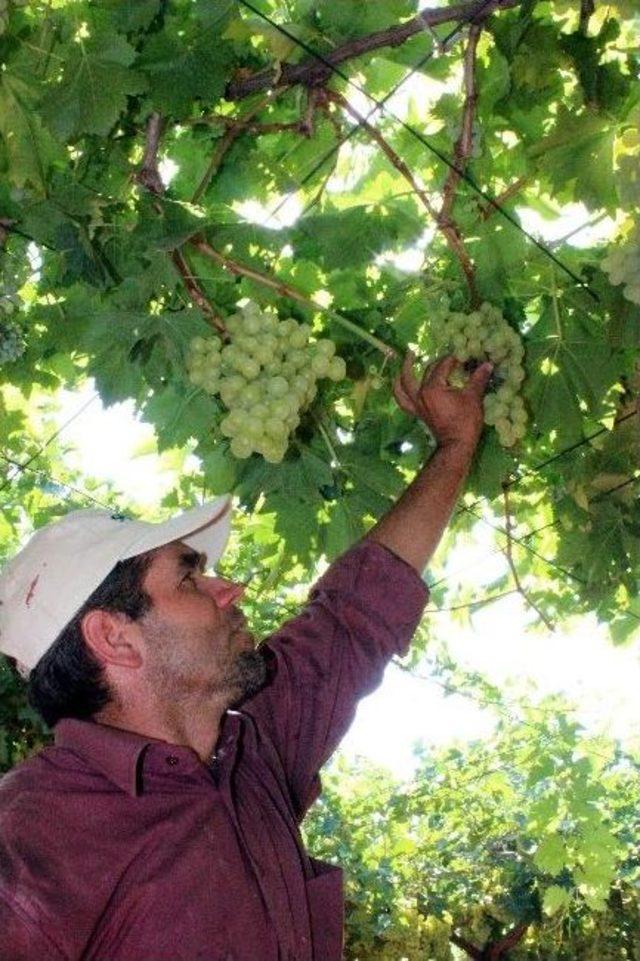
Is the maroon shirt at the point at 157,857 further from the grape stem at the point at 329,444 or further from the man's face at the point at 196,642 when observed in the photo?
the grape stem at the point at 329,444

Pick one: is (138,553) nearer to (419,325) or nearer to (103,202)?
(103,202)

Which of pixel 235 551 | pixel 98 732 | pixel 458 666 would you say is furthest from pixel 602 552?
pixel 458 666

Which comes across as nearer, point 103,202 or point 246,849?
point 246,849

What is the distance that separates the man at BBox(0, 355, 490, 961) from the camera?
5.45 feet

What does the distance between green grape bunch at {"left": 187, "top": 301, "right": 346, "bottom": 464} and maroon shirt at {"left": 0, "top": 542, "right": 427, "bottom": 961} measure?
61 cm

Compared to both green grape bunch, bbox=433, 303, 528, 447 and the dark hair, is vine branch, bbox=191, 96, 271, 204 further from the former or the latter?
the dark hair

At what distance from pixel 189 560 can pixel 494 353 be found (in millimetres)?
928

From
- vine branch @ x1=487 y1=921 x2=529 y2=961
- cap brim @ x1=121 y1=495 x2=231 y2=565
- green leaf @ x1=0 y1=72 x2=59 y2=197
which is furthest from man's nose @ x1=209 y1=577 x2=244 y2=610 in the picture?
vine branch @ x1=487 y1=921 x2=529 y2=961

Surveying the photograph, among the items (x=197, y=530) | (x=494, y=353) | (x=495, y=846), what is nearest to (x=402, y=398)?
(x=494, y=353)

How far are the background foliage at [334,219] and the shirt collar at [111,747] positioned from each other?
3.51 feet

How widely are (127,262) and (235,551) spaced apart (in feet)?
11.1

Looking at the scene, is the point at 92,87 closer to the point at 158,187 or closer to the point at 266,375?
the point at 158,187

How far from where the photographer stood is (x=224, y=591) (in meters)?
2.19

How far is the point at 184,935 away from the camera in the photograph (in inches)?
65.4
